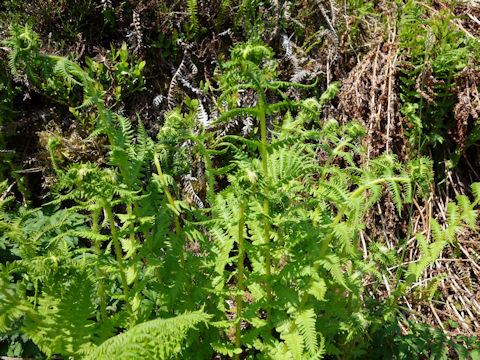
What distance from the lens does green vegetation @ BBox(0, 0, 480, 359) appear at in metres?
1.78

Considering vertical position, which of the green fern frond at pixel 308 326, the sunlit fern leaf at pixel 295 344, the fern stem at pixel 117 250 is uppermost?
the fern stem at pixel 117 250

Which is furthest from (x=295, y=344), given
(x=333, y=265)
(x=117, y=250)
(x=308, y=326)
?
(x=117, y=250)

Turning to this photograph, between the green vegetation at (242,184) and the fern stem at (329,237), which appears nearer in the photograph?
the fern stem at (329,237)

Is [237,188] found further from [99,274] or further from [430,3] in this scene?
[430,3]

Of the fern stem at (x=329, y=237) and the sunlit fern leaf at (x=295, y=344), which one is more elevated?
the fern stem at (x=329, y=237)

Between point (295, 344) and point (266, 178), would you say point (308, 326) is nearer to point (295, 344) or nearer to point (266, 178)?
point (295, 344)

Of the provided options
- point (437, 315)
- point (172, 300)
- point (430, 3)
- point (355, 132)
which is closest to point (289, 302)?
point (172, 300)

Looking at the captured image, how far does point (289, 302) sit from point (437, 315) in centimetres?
164

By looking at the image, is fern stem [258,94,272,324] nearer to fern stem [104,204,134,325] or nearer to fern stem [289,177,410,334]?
fern stem [289,177,410,334]

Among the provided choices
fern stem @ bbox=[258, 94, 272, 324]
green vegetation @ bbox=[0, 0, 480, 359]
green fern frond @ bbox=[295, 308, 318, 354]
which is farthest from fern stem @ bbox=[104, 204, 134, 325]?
green fern frond @ bbox=[295, 308, 318, 354]

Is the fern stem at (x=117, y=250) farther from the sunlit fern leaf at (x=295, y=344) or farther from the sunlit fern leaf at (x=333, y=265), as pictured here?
the sunlit fern leaf at (x=333, y=265)

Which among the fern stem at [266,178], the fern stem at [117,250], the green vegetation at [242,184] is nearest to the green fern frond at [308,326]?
the green vegetation at [242,184]

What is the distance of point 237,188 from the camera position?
5.13ft

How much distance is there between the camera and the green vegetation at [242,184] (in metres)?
1.78
